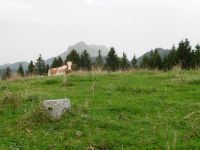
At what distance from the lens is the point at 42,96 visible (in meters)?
12.9

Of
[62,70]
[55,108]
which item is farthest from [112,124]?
[62,70]

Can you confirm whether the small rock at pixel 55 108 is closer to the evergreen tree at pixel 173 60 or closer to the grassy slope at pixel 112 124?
the grassy slope at pixel 112 124

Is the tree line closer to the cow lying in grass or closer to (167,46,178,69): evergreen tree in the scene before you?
(167,46,178,69): evergreen tree

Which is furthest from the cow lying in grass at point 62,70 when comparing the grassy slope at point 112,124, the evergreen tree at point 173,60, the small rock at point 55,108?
the evergreen tree at point 173,60

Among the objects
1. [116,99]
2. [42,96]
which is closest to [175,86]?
[116,99]

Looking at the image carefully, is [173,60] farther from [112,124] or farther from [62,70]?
[112,124]

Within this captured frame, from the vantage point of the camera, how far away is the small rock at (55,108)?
381 inches

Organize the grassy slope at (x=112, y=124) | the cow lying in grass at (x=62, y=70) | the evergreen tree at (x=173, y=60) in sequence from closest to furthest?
the grassy slope at (x=112, y=124), the cow lying in grass at (x=62, y=70), the evergreen tree at (x=173, y=60)

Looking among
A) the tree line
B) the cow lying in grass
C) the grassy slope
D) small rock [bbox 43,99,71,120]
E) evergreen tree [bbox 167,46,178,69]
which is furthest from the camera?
evergreen tree [bbox 167,46,178,69]

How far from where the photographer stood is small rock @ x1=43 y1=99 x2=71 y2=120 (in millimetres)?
9680

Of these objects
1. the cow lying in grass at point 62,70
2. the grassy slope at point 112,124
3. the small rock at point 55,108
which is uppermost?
the cow lying in grass at point 62,70

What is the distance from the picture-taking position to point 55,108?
9.76m

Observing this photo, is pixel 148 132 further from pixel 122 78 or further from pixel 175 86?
pixel 122 78

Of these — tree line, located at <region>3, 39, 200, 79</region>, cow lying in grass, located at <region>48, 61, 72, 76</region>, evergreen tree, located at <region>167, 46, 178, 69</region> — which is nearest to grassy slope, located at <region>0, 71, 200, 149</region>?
cow lying in grass, located at <region>48, 61, 72, 76</region>
